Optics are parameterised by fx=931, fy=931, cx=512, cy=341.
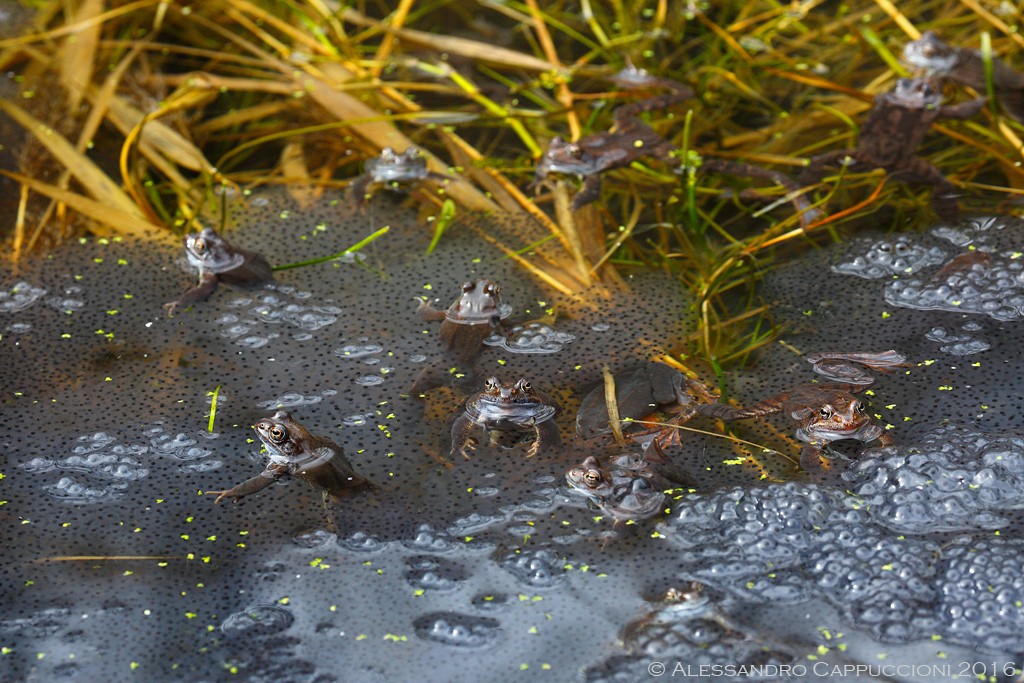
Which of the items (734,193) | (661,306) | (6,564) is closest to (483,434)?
(661,306)

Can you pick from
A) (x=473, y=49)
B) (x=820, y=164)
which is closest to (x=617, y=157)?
(x=820, y=164)

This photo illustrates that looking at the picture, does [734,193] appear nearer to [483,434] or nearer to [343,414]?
[483,434]

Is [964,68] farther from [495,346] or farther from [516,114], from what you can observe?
[495,346]

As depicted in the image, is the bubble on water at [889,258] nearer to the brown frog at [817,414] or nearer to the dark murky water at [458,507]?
the dark murky water at [458,507]

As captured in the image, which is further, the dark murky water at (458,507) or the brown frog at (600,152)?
the brown frog at (600,152)

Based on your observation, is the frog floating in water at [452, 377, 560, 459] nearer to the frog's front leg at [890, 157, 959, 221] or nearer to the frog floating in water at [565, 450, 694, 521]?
the frog floating in water at [565, 450, 694, 521]

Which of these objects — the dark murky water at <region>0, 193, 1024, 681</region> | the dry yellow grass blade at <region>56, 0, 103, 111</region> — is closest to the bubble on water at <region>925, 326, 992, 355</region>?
the dark murky water at <region>0, 193, 1024, 681</region>

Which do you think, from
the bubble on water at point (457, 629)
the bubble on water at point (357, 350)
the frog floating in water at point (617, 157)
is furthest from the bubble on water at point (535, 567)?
the frog floating in water at point (617, 157)
